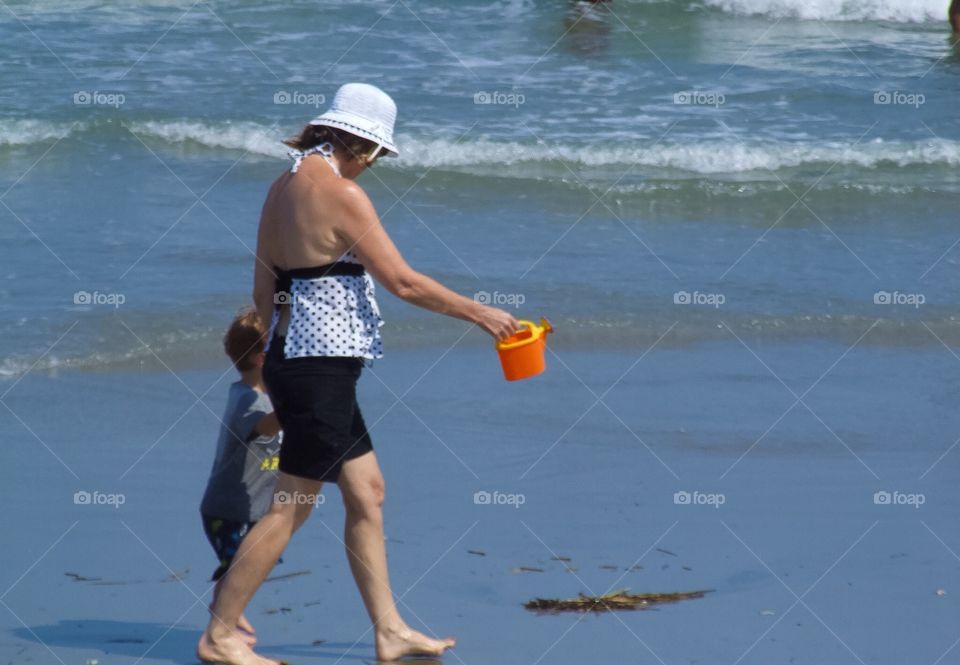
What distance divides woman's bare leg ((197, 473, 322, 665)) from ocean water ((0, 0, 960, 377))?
290 centimetres

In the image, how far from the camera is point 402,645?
3812 millimetres

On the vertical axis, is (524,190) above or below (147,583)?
below

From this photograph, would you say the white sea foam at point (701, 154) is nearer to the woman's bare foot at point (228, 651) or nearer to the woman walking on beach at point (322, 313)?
the woman walking on beach at point (322, 313)

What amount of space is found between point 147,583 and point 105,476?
0.94m

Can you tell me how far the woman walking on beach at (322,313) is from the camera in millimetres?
3594

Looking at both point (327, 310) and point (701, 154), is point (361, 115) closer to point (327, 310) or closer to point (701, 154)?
point (327, 310)

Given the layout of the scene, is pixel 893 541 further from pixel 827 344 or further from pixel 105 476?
pixel 105 476

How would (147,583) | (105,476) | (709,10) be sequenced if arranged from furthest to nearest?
(709,10), (105,476), (147,583)

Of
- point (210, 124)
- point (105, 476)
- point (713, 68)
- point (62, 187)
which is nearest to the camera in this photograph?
point (105, 476)

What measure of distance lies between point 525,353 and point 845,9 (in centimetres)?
1276

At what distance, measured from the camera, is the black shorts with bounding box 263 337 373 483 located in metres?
3.62

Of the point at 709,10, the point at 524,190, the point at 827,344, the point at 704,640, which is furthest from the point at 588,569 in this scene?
the point at 709,10

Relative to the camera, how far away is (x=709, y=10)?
1523 cm

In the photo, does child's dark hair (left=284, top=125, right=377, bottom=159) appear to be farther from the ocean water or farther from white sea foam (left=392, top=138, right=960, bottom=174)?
white sea foam (left=392, top=138, right=960, bottom=174)
